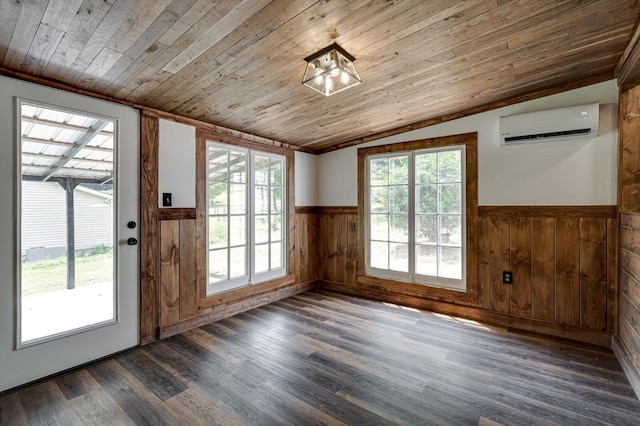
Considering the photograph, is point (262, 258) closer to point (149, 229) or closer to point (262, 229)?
point (262, 229)

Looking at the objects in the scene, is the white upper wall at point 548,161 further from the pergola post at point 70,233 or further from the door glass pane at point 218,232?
the pergola post at point 70,233

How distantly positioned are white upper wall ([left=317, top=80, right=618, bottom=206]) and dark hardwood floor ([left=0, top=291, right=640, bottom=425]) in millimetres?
1406

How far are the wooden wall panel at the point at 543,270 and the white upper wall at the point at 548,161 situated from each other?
26 cm

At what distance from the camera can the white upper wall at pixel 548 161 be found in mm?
2698

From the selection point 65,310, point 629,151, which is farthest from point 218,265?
point 629,151

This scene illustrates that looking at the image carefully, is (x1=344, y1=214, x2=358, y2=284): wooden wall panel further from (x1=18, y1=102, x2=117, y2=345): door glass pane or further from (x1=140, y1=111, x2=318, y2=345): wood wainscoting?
(x1=18, y1=102, x2=117, y2=345): door glass pane

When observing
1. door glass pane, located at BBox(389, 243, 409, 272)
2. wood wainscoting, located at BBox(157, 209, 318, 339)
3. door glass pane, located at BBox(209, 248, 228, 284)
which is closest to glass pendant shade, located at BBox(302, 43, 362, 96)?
wood wainscoting, located at BBox(157, 209, 318, 339)

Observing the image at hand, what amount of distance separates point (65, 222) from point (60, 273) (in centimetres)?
40

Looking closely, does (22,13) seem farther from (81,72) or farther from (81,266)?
(81,266)

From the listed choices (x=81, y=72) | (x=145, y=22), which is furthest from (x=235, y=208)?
(x=145, y=22)

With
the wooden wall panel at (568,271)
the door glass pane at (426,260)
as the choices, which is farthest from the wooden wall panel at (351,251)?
the wooden wall panel at (568,271)

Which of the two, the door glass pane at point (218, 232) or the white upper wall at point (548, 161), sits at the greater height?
the white upper wall at point (548, 161)

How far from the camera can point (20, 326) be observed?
209 centimetres

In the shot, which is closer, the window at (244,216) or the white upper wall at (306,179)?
the window at (244,216)
